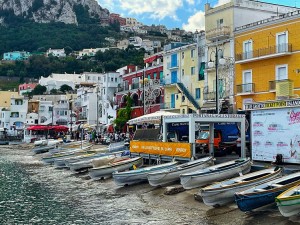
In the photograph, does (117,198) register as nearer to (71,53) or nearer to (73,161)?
(73,161)

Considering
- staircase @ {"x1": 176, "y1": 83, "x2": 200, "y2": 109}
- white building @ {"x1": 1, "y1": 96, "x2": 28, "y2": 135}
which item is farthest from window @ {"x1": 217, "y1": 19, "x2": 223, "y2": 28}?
white building @ {"x1": 1, "y1": 96, "x2": 28, "y2": 135}

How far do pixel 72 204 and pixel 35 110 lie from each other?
88103mm

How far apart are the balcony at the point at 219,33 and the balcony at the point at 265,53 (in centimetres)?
319

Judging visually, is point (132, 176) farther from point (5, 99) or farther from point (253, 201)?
point (5, 99)

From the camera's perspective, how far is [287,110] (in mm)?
24359

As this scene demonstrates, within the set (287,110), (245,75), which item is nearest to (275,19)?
(245,75)

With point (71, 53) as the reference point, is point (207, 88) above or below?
below

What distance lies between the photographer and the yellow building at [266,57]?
38906 mm

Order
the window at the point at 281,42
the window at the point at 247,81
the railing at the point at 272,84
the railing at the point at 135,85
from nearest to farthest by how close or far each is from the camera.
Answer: the window at the point at 281,42
the railing at the point at 272,84
the window at the point at 247,81
the railing at the point at 135,85

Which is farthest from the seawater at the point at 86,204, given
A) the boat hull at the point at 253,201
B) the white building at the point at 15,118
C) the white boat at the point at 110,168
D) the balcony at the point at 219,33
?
the white building at the point at 15,118

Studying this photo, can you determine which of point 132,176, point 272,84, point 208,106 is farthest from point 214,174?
point 208,106

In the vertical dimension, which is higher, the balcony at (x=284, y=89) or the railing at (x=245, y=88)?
the railing at (x=245, y=88)

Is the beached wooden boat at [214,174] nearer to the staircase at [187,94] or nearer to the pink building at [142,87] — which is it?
the staircase at [187,94]

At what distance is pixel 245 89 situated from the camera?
1711 inches
